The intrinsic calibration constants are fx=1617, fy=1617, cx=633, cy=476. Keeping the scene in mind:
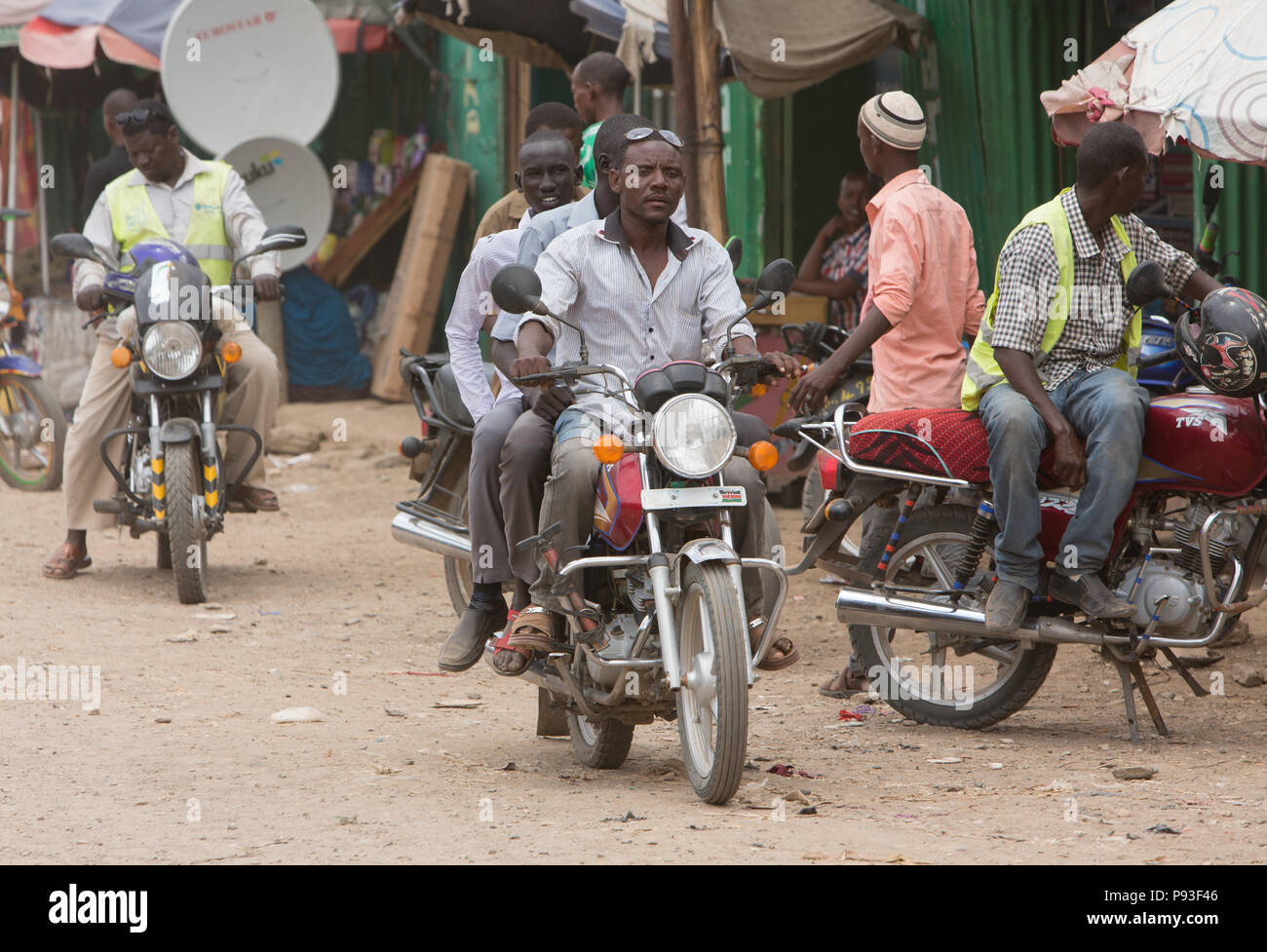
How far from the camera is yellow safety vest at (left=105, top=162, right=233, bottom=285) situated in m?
7.97

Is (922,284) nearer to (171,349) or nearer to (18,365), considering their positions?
(171,349)

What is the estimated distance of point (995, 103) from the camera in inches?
340

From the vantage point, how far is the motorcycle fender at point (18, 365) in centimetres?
1059

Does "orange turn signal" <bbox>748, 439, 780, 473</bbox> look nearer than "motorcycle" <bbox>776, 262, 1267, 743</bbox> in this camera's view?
Yes

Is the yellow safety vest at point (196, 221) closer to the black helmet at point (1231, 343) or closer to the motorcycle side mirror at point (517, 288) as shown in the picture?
the motorcycle side mirror at point (517, 288)

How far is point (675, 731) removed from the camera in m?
5.42

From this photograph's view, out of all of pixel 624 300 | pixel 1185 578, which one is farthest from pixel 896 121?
pixel 1185 578

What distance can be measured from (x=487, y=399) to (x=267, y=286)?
2248 millimetres

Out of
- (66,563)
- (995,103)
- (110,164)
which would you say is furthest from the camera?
(110,164)

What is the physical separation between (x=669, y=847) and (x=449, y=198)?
35.9 feet

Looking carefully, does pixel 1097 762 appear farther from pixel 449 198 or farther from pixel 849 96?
pixel 449 198

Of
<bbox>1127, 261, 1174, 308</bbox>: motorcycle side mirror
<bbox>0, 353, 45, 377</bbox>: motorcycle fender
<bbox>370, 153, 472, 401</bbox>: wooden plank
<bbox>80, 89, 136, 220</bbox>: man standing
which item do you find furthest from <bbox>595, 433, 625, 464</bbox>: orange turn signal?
<bbox>370, 153, 472, 401</bbox>: wooden plank

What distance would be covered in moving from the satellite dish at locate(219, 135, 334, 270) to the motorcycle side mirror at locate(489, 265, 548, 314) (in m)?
8.81

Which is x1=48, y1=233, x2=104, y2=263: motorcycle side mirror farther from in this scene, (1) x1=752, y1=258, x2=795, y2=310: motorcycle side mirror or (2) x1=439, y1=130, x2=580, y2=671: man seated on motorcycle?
(1) x1=752, y1=258, x2=795, y2=310: motorcycle side mirror
